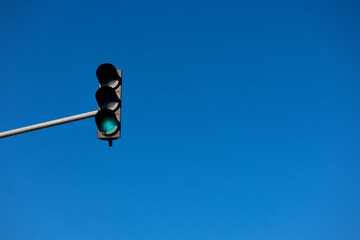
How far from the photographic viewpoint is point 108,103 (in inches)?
155

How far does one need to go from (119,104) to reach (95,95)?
0.33m

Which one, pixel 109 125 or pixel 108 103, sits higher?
pixel 108 103

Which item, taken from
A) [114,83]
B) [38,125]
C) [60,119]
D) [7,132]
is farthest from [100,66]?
[7,132]

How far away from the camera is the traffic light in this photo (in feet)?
12.8

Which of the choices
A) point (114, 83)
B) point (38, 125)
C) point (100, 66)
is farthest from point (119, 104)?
point (38, 125)

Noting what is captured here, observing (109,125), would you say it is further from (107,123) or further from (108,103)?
(108,103)

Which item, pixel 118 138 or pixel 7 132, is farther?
pixel 7 132

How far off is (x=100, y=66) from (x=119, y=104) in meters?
0.58

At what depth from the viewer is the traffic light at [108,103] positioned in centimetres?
389

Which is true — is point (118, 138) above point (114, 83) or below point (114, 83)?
below

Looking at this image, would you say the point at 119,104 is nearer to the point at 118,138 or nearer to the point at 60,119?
the point at 118,138

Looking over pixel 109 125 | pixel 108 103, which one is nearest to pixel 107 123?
pixel 109 125

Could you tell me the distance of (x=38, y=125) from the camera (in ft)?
13.2

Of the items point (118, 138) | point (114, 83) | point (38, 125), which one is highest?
point (114, 83)
